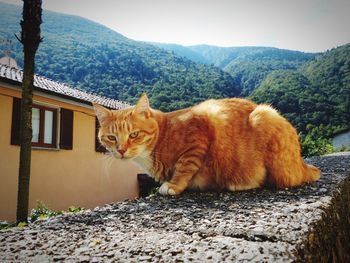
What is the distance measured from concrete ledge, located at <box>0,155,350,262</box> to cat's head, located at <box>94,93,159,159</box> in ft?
2.13

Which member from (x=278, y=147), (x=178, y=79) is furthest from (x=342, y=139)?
(x=278, y=147)

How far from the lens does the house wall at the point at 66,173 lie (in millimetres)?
7117

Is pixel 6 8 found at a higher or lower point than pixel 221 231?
higher

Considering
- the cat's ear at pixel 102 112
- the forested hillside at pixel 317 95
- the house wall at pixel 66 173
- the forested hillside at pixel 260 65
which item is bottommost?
the house wall at pixel 66 173

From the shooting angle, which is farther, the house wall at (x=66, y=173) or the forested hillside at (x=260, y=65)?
the forested hillside at (x=260, y=65)

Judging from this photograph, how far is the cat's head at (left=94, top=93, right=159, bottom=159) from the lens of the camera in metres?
2.75

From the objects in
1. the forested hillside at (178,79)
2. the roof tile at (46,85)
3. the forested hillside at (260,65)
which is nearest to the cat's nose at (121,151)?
the roof tile at (46,85)

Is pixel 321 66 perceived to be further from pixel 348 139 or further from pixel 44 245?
pixel 44 245

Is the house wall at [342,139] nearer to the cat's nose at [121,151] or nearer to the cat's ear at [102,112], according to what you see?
the cat's ear at [102,112]

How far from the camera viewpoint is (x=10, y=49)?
12.4m

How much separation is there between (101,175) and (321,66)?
24819 mm

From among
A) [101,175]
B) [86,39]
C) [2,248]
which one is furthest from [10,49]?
[86,39]

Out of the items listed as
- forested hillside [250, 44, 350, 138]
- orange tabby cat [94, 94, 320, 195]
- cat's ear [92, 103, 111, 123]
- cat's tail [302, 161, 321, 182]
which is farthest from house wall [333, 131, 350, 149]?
cat's ear [92, 103, 111, 123]

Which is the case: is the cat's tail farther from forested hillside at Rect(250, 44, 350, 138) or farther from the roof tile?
forested hillside at Rect(250, 44, 350, 138)
